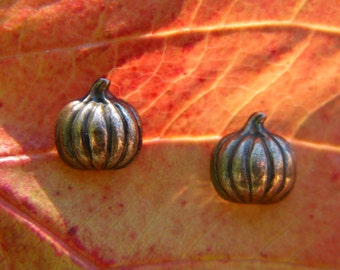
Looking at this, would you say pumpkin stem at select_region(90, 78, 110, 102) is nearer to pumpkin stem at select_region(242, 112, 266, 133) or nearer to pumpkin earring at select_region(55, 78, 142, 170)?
pumpkin earring at select_region(55, 78, 142, 170)

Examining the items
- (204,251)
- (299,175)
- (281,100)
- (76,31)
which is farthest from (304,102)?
(76,31)

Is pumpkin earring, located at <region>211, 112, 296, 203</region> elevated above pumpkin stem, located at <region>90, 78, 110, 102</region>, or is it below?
below

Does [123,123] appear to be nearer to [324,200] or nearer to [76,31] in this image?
[76,31]

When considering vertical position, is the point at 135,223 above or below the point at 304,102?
below

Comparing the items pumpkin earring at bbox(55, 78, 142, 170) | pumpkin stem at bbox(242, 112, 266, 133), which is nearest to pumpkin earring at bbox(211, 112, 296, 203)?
pumpkin stem at bbox(242, 112, 266, 133)

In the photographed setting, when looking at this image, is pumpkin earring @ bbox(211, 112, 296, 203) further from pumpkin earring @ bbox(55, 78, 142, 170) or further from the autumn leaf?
pumpkin earring @ bbox(55, 78, 142, 170)
